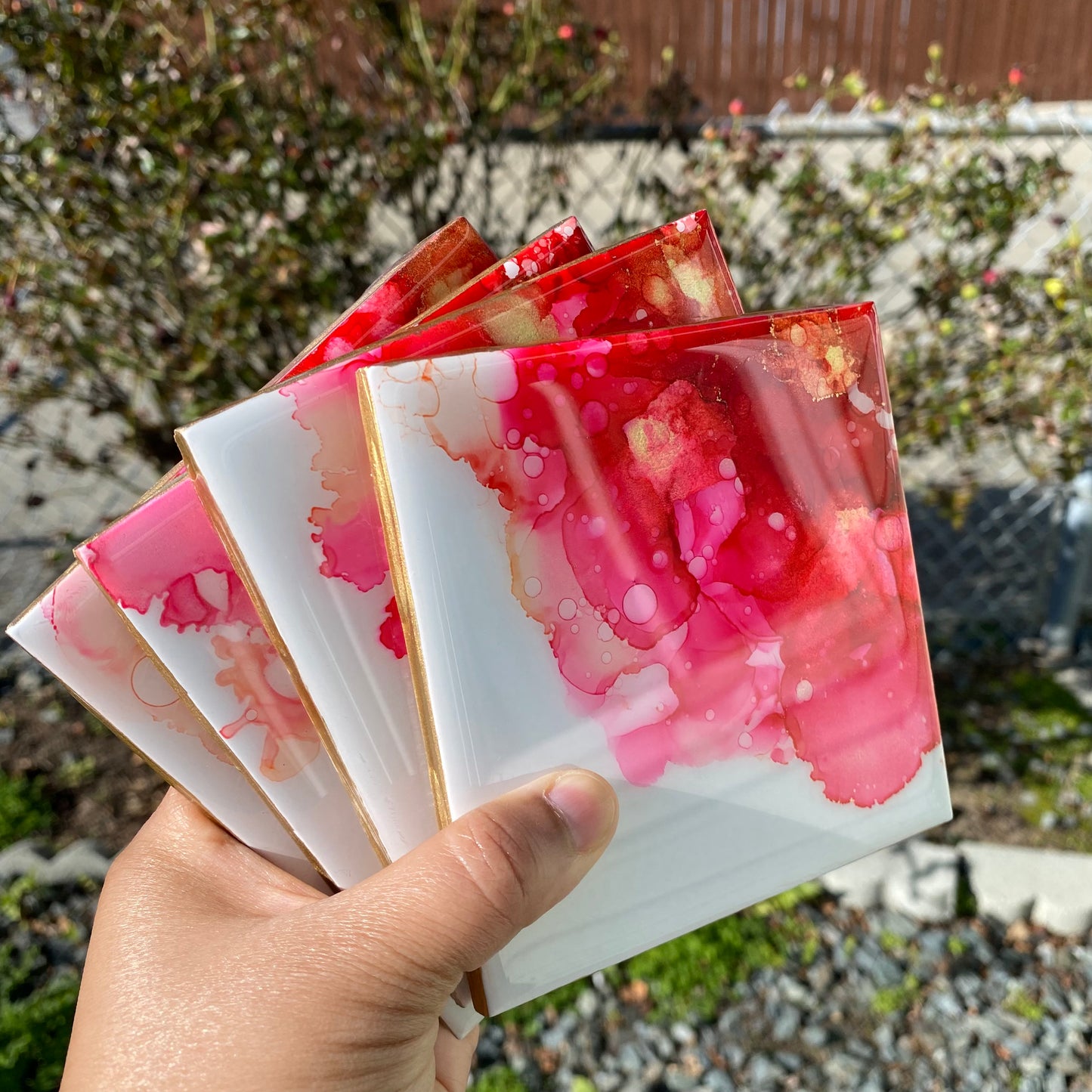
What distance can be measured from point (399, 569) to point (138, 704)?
44 cm

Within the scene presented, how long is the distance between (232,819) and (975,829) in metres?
1.78

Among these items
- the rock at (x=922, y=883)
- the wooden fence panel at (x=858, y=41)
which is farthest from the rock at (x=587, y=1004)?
the wooden fence panel at (x=858, y=41)

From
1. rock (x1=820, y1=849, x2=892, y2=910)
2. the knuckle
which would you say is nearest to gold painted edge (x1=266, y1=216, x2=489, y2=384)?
the knuckle

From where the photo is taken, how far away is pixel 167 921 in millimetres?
958

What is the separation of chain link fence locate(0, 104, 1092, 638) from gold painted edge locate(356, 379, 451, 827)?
5.63ft

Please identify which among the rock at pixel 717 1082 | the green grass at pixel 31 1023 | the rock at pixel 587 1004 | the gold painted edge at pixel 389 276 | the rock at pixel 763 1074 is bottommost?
the rock at pixel 763 1074

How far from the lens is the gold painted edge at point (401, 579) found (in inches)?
28.6

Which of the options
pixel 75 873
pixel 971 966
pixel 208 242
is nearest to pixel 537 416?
pixel 208 242

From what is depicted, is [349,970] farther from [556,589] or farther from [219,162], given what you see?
[219,162]

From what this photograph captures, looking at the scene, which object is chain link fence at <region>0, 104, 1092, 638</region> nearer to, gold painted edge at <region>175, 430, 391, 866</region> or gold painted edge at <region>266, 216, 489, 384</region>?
gold painted edge at <region>266, 216, 489, 384</region>

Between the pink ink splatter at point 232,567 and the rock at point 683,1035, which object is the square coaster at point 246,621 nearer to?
the pink ink splatter at point 232,567

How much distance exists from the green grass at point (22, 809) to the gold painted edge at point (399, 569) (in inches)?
72.1

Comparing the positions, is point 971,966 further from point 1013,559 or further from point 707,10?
point 707,10

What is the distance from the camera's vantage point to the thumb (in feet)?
2.57
